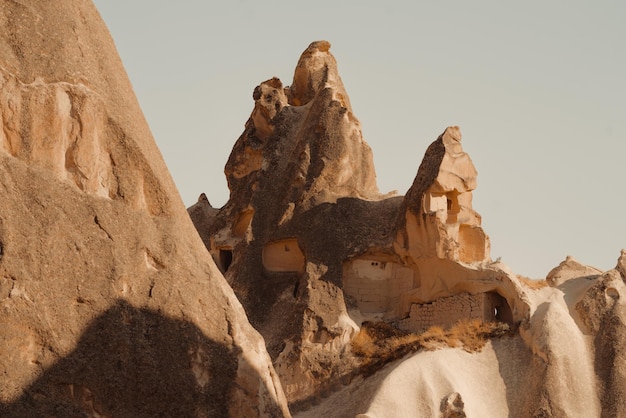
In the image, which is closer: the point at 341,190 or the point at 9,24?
the point at 9,24

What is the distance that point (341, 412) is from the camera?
97.1 ft

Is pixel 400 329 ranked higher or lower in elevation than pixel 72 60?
lower

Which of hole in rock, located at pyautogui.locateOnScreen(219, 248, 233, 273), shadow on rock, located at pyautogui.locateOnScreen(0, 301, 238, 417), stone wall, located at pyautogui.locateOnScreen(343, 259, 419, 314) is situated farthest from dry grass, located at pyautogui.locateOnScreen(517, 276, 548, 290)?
shadow on rock, located at pyautogui.locateOnScreen(0, 301, 238, 417)

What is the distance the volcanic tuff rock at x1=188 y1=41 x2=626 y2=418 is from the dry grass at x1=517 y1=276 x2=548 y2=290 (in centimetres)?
7

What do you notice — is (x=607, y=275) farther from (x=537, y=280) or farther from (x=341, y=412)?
(x=341, y=412)

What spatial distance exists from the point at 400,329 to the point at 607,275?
5.21 m

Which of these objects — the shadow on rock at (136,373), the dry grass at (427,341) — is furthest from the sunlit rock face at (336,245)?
the shadow on rock at (136,373)

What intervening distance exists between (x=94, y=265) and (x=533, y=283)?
15346mm

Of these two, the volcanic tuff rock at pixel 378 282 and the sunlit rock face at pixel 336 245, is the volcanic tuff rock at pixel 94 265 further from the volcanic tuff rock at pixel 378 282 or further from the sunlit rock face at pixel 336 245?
the sunlit rock face at pixel 336 245

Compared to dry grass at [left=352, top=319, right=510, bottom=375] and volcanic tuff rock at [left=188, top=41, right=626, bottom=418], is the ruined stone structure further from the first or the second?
dry grass at [left=352, top=319, right=510, bottom=375]

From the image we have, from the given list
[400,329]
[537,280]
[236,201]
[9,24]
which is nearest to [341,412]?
[400,329]

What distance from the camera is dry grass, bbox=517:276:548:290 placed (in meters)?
32.3

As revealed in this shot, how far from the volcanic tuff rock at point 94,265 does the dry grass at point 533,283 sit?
41.8 feet

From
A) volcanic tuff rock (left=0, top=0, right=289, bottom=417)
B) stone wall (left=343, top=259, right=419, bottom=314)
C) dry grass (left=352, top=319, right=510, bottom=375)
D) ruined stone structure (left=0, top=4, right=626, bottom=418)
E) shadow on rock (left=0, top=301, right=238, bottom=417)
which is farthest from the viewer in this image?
stone wall (left=343, top=259, right=419, bottom=314)
